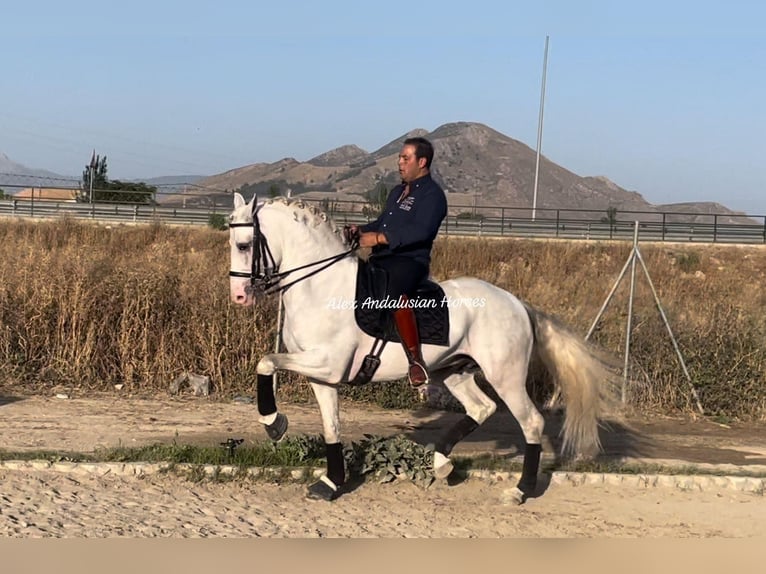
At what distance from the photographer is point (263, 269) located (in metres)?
6.08

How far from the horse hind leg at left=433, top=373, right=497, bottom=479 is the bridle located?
166 centimetres

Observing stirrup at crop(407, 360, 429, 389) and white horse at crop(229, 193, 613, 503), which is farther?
stirrup at crop(407, 360, 429, 389)

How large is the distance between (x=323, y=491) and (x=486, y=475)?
156 centimetres

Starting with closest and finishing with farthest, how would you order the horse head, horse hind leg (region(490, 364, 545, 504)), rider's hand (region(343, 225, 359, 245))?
the horse head
rider's hand (region(343, 225, 359, 245))
horse hind leg (region(490, 364, 545, 504))

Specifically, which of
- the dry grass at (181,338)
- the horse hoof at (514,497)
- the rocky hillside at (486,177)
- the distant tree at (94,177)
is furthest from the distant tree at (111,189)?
the rocky hillside at (486,177)

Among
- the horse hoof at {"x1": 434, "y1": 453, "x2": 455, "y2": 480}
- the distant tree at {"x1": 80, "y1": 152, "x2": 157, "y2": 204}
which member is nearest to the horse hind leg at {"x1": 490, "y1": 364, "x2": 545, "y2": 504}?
the horse hoof at {"x1": 434, "y1": 453, "x2": 455, "y2": 480}

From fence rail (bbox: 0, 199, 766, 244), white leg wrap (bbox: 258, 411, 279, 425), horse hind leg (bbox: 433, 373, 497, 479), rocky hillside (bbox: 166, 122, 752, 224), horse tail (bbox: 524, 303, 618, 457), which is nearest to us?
white leg wrap (bbox: 258, 411, 279, 425)

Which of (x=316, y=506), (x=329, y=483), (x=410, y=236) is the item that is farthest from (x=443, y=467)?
(x=410, y=236)

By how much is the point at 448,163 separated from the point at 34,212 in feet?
487

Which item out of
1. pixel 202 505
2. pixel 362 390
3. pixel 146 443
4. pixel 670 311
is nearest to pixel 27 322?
pixel 146 443

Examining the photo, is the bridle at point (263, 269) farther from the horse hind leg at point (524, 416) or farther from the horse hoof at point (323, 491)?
the horse hind leg at point (524, 416)

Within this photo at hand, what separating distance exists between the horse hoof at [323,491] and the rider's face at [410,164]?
8.01 ft

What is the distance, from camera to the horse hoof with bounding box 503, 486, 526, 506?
6.55 metres

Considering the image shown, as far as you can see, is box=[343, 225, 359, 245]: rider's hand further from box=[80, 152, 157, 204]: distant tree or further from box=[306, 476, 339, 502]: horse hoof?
box=[80, 152, 157, 204]: distant tree
